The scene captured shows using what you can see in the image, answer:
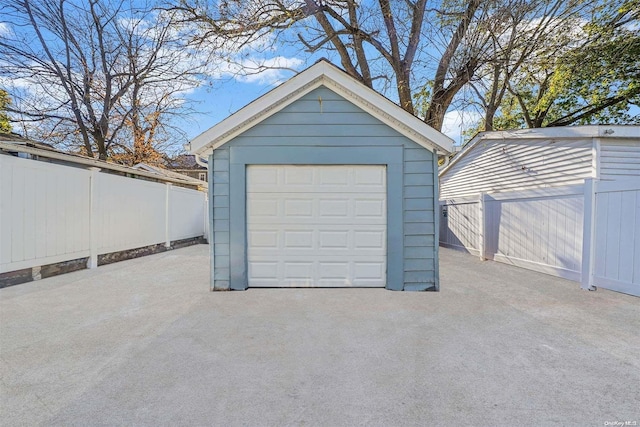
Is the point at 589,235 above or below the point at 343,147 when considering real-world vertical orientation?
below

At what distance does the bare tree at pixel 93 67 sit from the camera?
11898 mm

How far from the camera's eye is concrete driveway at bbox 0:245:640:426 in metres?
1.95

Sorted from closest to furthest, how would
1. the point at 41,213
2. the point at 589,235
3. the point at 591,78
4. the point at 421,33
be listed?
the point at 589,235 → the point at 41,213 → the point at 421,33 → the point at 591,78


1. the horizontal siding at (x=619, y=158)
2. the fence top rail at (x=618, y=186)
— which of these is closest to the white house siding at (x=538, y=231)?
the fence top rail at (x=618, y=186)

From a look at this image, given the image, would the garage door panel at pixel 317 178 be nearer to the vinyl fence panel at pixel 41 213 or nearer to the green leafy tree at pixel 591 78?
the vinyl fence panel at pixel 41 213

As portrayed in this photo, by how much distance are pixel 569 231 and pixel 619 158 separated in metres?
1.60

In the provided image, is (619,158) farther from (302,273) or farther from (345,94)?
(302,273)

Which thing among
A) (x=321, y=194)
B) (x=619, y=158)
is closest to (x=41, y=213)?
(x=321, y=194)

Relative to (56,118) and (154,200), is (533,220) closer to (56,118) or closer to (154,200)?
(154,200)

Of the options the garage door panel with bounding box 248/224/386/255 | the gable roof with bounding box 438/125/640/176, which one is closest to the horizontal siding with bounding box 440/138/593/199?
the gable roof with bounding box 438/125/640/176

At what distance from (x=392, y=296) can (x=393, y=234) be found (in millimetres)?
986

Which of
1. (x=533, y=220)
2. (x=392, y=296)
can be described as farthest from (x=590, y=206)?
(x=392, y=296)

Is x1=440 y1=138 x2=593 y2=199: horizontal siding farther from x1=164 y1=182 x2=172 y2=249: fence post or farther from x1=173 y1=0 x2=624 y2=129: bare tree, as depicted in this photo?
x1=164 y1=182 x2=172 y2=249: fence post

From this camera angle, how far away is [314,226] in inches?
197
